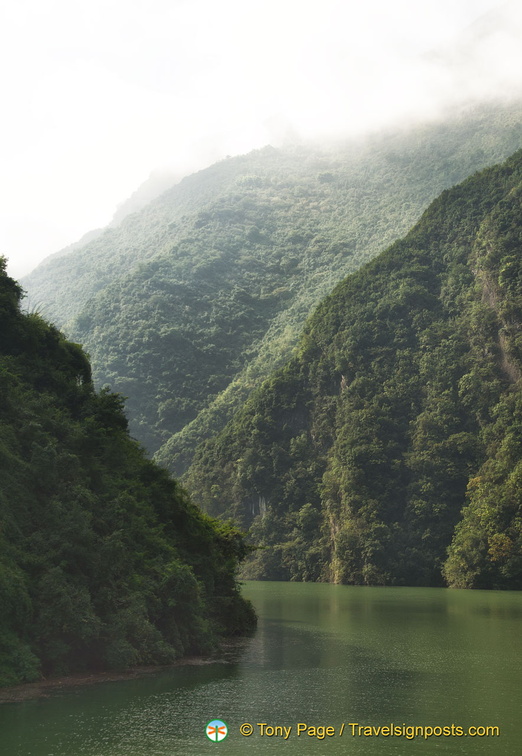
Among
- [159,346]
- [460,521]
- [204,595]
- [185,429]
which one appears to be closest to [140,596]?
[204,595]

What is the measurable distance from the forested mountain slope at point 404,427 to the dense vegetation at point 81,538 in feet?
196

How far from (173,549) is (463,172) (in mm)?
182191

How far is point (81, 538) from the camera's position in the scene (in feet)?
88.9

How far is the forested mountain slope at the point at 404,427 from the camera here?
9875 centimetres

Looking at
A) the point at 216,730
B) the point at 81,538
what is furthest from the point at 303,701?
the point at 81,538

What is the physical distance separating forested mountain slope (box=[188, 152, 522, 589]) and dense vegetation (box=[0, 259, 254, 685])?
59887 mm

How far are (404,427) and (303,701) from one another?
298 ft

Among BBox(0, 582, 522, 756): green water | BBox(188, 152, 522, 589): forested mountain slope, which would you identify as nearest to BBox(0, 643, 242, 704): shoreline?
BBox(0, 582, 522, 756): green water

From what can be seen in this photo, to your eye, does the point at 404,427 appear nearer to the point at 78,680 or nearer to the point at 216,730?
the point at 78,680

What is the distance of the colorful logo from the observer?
1917cm

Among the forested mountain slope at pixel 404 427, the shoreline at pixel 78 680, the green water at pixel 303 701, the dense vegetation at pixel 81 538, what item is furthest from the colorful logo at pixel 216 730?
the forested mountain slope at pixel 404 427

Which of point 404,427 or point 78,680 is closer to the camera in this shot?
point 78,680

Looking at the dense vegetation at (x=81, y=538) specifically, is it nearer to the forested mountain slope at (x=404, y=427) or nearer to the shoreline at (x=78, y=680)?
the shoreline at (x=78, y=680)

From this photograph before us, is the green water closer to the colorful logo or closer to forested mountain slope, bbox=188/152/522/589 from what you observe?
the colorful logo
